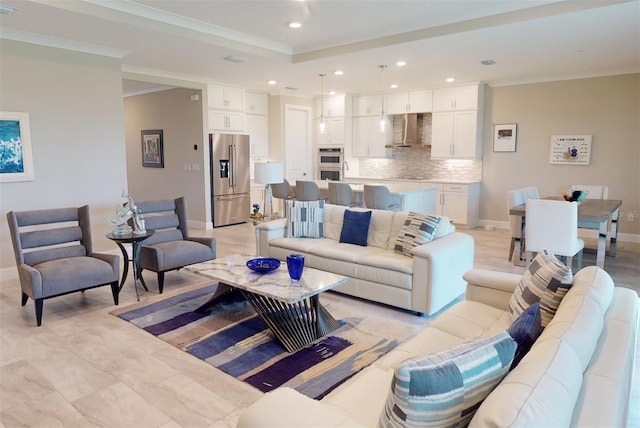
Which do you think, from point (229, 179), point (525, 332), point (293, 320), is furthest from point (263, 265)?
point (229, 179)

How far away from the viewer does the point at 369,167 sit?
979 centimetres

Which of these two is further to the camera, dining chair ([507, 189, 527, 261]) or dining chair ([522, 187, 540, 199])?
dining chair ([522, 187, 540, 199])

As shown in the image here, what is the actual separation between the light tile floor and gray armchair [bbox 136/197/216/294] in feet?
1.38

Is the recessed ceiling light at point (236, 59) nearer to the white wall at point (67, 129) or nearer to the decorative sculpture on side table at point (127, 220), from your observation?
the white wall at point (67, 129)

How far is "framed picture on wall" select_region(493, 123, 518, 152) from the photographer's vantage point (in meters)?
7.73

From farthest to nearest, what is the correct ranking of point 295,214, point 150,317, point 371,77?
1. point 371,77
2. point 295,214
3. point 150,317

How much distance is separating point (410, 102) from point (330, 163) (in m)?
2.30

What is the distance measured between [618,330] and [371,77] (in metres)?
6.34

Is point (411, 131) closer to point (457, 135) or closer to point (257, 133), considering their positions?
point (457, 135)

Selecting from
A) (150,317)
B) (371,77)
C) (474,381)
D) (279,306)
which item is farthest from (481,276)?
(371,77)

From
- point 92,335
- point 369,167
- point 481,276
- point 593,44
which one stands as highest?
point 593,44

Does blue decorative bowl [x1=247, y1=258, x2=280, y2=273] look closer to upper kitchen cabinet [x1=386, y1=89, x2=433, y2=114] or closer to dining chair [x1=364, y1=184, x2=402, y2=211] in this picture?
dining chair [x1=364, y1=184, x2=402, y2=211]

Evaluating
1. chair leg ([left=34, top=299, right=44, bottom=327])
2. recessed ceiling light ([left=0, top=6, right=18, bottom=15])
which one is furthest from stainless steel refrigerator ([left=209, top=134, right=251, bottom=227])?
chair leg ([left=34, top=299, right=44, bottom=327])

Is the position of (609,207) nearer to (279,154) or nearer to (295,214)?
(295,214)
